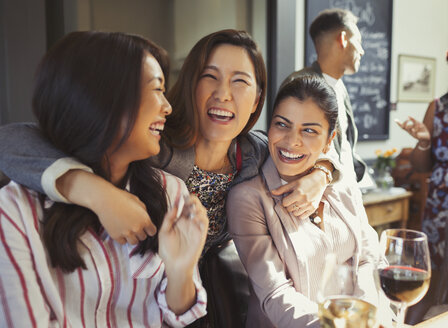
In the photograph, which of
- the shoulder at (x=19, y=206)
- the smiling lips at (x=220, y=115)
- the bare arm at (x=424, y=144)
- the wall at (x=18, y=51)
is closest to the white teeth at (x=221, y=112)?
the smiling lips at (x=220, y=115)

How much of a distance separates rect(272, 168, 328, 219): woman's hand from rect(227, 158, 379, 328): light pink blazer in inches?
1.2

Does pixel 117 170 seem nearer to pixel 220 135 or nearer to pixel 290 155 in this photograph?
pixel 220 135

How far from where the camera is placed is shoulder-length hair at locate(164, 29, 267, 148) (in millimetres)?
1397

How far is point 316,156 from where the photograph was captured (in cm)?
146

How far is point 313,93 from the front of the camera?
143 centimetres

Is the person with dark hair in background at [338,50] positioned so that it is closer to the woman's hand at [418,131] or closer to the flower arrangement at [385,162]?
the woman's hand at [418,131]

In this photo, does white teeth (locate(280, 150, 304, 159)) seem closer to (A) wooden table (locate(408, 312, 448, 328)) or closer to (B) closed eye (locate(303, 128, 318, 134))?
(B) closed eye (locate(303, 128, 318, 134))

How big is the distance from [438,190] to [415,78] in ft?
6.98

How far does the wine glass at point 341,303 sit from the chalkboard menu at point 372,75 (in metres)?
3.23

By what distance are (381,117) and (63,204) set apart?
3.63 metres

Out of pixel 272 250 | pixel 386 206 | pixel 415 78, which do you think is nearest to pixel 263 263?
pixel 272 250

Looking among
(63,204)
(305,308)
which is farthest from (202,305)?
(63,204)

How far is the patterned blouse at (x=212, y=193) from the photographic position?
1457mm

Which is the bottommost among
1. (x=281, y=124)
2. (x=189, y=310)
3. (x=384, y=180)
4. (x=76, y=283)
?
(x=384, y=180)
